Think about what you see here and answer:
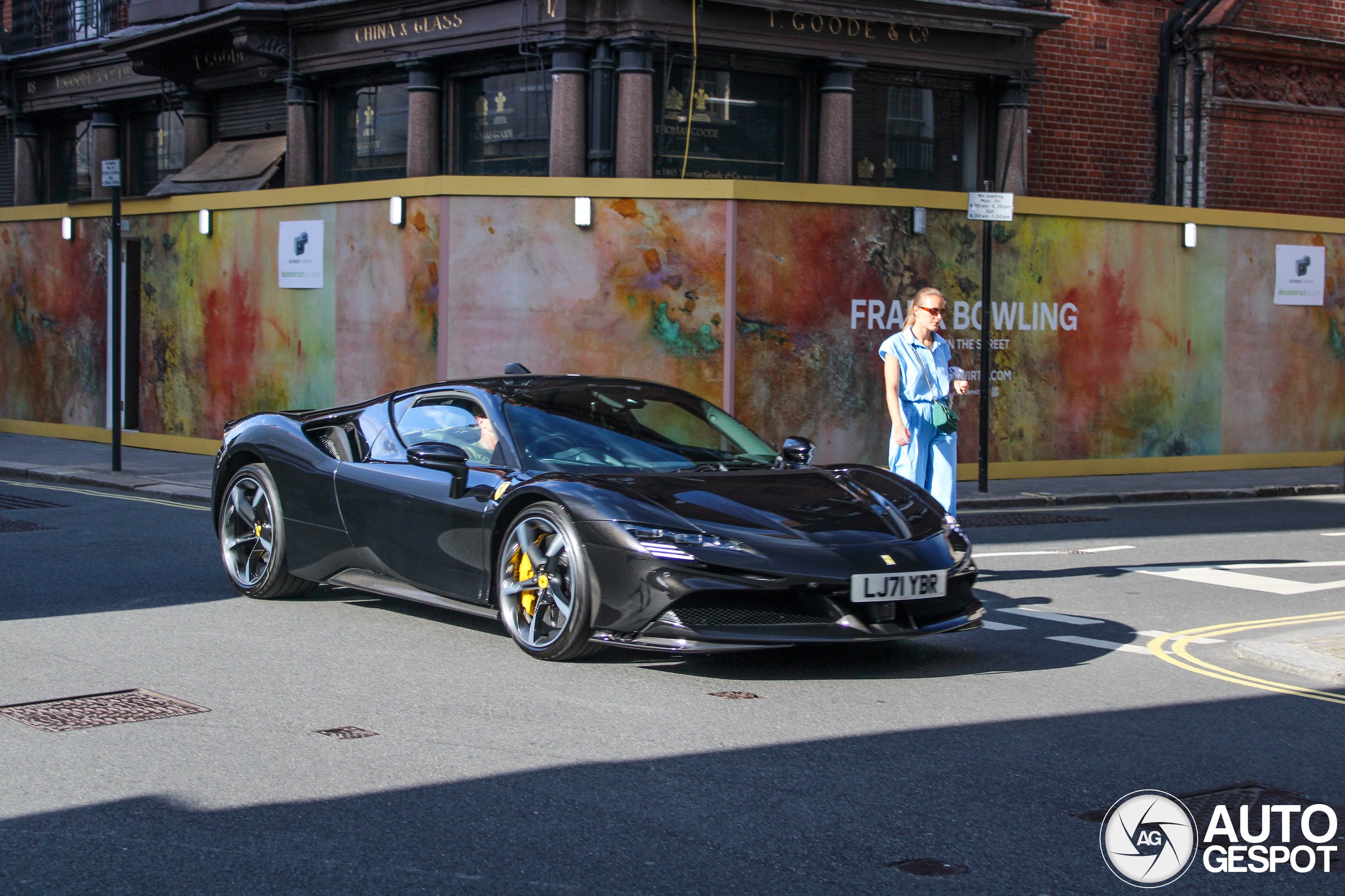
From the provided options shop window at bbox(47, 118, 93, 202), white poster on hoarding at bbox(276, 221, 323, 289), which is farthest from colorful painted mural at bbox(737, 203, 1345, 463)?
shop window at bbox(47, 118, 93, 202)

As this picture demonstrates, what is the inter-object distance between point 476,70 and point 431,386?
12.9 metres

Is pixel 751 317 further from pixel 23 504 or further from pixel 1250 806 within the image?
pixel 1250 806

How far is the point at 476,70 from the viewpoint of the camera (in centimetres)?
2002

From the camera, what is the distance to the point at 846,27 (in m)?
19.6

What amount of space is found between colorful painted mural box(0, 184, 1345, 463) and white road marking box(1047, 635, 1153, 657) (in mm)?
8307

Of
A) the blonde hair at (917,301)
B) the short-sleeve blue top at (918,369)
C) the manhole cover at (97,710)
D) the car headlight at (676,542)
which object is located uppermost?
the blonde hair at (917,301)

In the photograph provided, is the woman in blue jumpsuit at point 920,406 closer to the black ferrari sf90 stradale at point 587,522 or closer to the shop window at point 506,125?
the black ferrari sf90 stradale at point 587,522

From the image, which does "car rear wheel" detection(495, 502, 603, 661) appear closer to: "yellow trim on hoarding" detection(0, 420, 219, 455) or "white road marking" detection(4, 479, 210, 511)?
"white road marking" detection(4, 479, 210, 511)

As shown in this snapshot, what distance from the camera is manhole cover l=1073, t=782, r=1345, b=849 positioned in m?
4.46

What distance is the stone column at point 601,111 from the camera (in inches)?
736

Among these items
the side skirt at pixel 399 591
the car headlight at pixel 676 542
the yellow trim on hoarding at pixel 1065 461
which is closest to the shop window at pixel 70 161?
the yellow trim on hoarding at pixel 1065 461

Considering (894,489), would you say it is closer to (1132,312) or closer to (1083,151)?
(1132,312)

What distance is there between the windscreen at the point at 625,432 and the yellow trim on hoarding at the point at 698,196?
8.13 metres

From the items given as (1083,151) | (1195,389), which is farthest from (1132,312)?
(1083,151)
